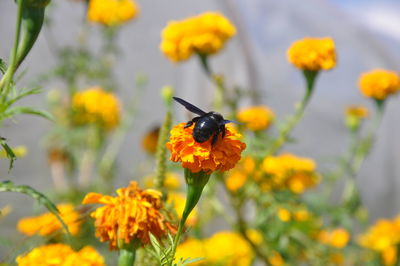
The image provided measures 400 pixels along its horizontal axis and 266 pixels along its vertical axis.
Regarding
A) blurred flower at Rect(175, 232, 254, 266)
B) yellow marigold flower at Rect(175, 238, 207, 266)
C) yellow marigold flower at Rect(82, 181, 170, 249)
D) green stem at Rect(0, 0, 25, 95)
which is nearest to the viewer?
green stem at Rect(0, 0, 25, 95)

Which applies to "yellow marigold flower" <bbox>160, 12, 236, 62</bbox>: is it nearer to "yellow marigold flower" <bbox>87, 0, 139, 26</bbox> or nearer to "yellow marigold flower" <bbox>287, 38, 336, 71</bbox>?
"yellow marigold flower" <bbox>287, 38, 336, 71</bbox>

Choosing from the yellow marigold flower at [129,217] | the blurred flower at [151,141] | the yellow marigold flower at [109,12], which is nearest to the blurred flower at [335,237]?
the blurred flower at [151,141]

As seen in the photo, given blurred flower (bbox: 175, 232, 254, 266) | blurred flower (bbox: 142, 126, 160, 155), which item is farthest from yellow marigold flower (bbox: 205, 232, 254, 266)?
blurred flower (bbox: 142, 126, 160, 155)

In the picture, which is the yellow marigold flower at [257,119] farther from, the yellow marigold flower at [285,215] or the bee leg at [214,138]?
the bee leg at [214,138]

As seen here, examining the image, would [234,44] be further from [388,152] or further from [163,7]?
[388,152]

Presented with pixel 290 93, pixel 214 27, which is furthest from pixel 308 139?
pixel 214 27
